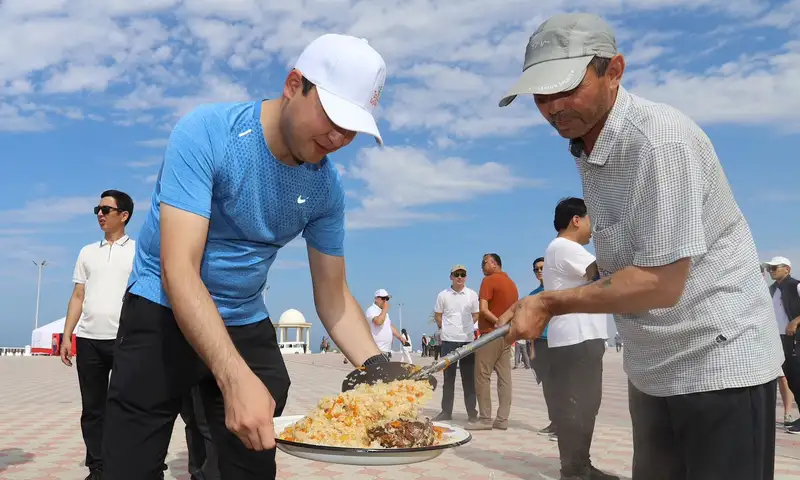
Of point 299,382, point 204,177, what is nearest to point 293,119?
point 204,177

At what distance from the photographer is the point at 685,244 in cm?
201

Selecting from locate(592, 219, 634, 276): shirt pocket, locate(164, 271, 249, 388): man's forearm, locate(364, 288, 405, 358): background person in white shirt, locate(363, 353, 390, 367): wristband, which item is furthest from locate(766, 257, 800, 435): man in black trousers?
locate(164, 271, 249, 388): man's forearm

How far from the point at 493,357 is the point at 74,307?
4.43m

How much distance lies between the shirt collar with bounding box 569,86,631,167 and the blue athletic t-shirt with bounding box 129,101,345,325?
Answer: 93cm

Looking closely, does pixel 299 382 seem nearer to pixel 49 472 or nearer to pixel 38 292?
pixel 49 472

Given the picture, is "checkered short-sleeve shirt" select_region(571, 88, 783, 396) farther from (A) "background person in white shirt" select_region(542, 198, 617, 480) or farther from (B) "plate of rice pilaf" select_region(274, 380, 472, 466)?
(A) "background person in white shirt" select_region(542, 198, 617, 480)

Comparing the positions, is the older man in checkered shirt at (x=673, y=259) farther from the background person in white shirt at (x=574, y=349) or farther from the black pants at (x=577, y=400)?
the black pants at (x=577, y=400)

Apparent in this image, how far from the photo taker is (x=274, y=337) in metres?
2.64

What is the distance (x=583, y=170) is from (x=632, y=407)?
87 cm

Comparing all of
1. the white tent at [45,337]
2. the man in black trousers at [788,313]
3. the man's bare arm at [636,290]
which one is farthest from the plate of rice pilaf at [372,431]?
the white tent at [45,337]

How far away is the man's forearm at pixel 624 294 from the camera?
206cm

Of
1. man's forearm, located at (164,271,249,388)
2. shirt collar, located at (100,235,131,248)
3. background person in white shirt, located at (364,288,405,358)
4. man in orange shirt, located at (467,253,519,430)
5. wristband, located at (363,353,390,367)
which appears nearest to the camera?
man's forearm, located at (164,271,249,388)

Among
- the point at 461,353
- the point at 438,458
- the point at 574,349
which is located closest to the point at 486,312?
the point at 438,458

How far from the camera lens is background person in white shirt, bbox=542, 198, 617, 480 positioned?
17.5 feet
